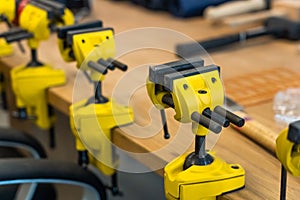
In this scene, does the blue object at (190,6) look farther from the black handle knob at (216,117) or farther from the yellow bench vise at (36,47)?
the black handle knob at (216,117)

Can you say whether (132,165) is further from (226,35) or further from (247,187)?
(226,35)

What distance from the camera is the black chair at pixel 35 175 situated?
0.97m

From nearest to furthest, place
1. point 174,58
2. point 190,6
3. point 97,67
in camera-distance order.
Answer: point 97,67
point 174,58
point 190,6

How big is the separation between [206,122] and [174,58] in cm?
61

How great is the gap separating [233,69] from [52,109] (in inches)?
15.7

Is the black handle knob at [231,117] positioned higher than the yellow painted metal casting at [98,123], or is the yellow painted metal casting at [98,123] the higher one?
the black handle knob at [231,117]

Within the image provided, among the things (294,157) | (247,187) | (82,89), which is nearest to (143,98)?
(82,89)

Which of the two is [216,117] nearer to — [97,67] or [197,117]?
[197,117]

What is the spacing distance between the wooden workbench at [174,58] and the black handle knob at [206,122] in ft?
0.35

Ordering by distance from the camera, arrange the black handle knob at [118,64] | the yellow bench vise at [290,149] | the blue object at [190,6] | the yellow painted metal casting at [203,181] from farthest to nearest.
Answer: the blue object at [190,6], the black handle knob at [118,64], the yellow painted metal casting at [203,181], the yellow bench vise at [290,149]

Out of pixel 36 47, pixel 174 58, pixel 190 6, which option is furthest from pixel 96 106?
pixel 190 6

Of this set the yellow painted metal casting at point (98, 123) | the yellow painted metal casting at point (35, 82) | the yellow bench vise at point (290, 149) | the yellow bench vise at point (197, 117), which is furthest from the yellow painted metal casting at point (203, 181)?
the yellow painted metal casting at point (35, 82)

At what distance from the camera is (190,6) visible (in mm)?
1645

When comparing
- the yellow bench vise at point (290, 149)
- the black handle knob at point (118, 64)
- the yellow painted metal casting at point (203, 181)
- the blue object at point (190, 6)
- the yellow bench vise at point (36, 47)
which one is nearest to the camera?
the yellow bench vise at point (290, 149)
